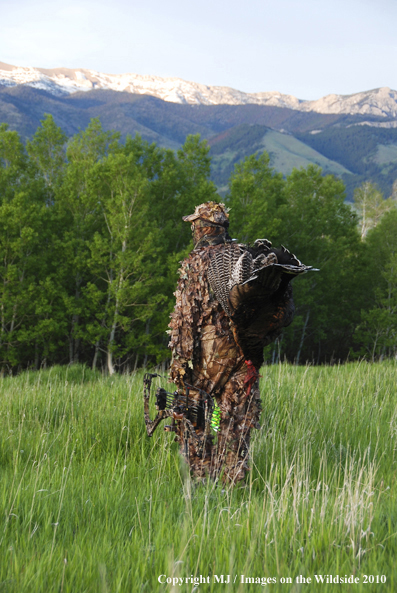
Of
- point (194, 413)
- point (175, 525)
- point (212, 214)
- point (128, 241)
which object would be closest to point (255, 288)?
point (212, 214)

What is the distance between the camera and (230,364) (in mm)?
2930

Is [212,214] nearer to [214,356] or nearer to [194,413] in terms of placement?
[214,356]

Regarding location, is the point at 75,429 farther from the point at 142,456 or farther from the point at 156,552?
the point at 156,552

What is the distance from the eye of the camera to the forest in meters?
20.5

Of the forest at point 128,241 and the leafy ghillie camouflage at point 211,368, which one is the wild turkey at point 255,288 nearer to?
the leafy ghillie camouflage at point 211,368

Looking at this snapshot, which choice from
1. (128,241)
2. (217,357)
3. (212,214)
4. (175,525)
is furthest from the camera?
(128,241)

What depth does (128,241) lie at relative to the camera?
21.9 meters

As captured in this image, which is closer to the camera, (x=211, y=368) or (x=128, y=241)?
(x=211, y=368)

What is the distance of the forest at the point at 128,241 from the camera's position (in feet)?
67.4

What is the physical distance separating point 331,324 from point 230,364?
118 ft

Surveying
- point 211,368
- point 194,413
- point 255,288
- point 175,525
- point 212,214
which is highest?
point 212,214

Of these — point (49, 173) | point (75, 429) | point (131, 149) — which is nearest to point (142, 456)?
point (75, 429)

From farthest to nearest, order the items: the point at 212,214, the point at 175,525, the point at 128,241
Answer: the point at 128,241 < the point at 212,214 < the point at 175,525

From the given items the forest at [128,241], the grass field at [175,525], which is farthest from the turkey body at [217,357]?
the forest at [128,241]
